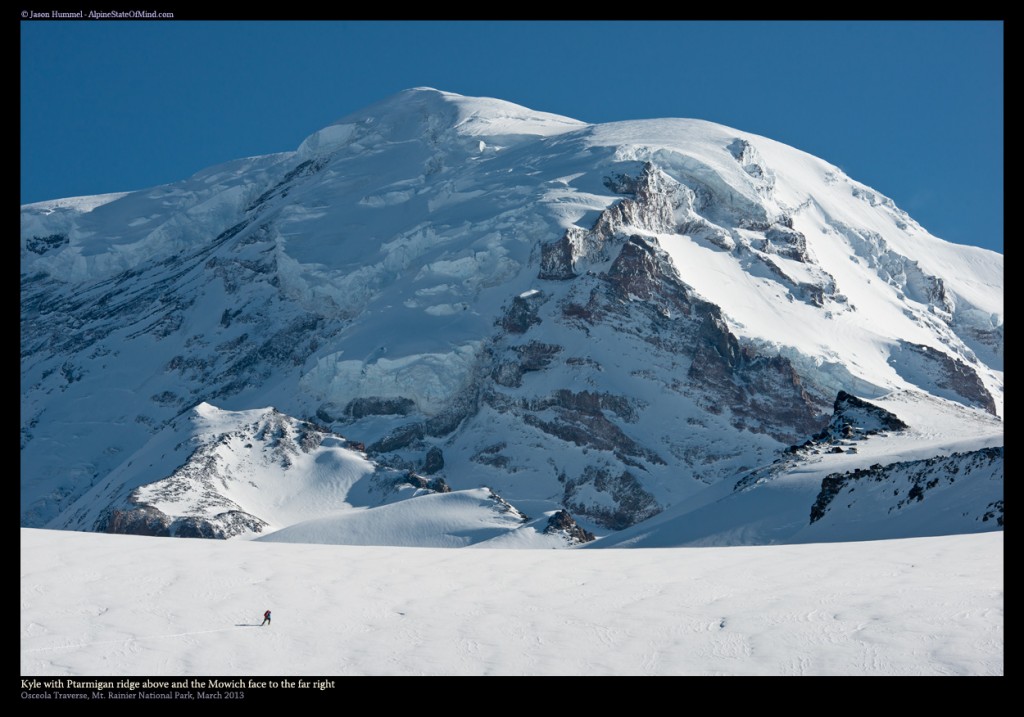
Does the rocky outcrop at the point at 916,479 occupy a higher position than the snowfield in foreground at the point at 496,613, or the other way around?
the snowfield in foreground at the point at 496,613

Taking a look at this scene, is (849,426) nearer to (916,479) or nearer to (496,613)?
(916,479)

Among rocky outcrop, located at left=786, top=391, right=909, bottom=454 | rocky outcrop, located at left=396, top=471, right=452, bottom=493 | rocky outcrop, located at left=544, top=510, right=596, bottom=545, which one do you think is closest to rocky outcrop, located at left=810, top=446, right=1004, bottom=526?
rocky outcrop, located at left=786, top=391, right=909, bottom=454


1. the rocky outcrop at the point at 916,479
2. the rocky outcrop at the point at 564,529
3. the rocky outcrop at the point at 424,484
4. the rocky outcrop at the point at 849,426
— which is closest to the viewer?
the rocky outcrop at the point at 916,479

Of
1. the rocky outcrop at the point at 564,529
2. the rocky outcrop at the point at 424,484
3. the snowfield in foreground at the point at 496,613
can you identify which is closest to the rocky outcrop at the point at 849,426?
the rocky outcrop at the point at 564,529

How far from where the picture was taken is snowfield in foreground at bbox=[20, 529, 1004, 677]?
28.2 m

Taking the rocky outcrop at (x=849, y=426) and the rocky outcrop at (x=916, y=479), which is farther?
the rocky outcrop at (x=849, y=426)

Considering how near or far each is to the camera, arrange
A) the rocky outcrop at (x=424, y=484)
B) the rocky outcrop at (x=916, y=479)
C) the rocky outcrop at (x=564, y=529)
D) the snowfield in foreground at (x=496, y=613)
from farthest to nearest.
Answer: the rocky outcrop at (x=424, y=484) → the rocky outcrop at (x=564, y=529) → the rocky outcrop at (x=916, y=479) → the snowfield in foreground at (x=496, y=613)

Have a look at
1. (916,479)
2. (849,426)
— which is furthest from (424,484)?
(916,479)

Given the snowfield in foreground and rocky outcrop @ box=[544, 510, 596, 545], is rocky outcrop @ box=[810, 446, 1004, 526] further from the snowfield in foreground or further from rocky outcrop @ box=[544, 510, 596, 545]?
rocky outcrop @ box=[544, 510, 596, 545]

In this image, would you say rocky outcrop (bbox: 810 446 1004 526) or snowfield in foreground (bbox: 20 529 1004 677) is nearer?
snowfield in foreground (bbox: 20 529 1004 677)

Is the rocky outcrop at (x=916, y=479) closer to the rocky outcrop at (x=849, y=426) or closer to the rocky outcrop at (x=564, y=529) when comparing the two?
the rocky outcrop at (x=849, y=426)

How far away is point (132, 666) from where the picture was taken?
90.3ft

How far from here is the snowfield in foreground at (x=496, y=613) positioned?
2816 cm
